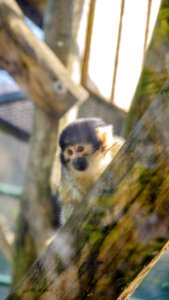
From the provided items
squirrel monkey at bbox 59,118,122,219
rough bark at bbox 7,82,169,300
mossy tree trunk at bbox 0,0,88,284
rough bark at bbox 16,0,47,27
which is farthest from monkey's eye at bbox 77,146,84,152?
rough bark at bbox 16,0,47,27

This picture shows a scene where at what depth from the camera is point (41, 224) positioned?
2637mm

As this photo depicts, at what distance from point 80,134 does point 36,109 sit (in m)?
0.41

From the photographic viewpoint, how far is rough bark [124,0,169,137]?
1.80 m

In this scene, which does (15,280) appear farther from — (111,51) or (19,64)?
(111,51)

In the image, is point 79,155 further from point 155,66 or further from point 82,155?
point 155,66

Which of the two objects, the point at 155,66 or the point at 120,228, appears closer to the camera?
the point at 120,228

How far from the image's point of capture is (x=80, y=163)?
2186 mm

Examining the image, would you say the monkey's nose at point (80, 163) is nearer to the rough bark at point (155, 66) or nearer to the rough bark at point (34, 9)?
the rough bark at point (155, 66)

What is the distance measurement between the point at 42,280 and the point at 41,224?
4.63 feet

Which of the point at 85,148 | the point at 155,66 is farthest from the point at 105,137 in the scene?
the point at 155,66

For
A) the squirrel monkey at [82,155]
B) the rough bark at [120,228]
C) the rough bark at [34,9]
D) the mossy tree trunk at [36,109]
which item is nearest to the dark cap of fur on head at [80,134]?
the squirrel monkey at [82,155]

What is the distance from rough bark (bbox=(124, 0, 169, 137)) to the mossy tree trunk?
14.1 inches

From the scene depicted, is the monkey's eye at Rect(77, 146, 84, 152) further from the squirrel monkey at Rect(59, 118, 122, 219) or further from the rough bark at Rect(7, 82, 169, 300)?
the rough bark at Rect(7, 82, 169, 300)

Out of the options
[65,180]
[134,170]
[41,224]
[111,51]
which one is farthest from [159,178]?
[111,51]
